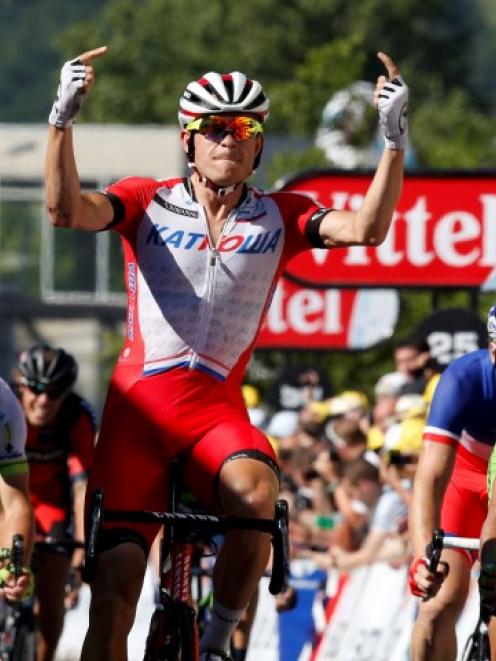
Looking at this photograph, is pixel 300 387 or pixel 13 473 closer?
pixel 13 473

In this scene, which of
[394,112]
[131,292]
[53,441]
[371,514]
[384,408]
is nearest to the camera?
[394,112]

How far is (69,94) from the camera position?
328 inches

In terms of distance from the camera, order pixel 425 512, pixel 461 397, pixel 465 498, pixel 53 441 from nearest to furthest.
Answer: pixel 425 512 < pixel 461 397 < pixel 465 498 < pixel 53 441

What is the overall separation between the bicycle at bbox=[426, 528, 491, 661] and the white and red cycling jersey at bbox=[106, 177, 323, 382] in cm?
109

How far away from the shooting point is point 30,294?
2608 inches

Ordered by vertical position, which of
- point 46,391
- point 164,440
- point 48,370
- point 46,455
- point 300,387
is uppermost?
point 164,440

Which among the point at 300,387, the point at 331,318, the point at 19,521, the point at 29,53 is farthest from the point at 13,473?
the point at 29,53

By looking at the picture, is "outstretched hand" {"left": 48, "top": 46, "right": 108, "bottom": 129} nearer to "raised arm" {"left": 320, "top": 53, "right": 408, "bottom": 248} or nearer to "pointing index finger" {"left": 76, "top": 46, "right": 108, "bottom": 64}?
"pointing index finger" {"left": 76, "top": 46, "right": 108, "bottom": 64}

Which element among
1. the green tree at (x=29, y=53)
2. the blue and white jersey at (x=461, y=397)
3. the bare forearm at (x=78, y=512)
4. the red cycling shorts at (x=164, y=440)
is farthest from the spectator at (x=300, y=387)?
the green tree at (x=29, y=53)

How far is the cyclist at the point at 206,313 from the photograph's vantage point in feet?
28.4

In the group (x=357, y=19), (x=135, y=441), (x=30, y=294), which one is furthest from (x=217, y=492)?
(x=357, y=19)

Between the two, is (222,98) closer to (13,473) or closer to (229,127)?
(229,127)

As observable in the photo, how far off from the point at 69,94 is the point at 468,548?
234 cm

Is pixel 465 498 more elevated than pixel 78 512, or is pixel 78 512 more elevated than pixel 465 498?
pixel 465 498
